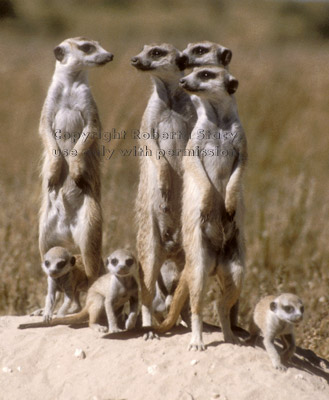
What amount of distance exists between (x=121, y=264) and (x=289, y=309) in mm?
1142

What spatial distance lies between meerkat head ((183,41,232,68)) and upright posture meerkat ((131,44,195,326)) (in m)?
0.08

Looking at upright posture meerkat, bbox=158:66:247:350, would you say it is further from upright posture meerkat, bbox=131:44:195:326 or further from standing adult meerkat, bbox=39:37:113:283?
standing adult meerkat, bbox=39:37:113:283

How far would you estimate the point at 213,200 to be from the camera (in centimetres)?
439

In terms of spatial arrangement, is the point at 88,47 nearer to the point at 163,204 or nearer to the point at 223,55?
the point at 223,55

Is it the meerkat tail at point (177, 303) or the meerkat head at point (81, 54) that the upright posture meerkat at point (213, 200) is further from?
the meerkat head at point (81, 54)

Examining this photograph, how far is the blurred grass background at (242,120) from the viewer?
6.41 meters

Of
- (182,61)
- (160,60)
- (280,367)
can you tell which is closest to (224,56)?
(182,61)

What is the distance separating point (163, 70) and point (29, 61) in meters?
11.4

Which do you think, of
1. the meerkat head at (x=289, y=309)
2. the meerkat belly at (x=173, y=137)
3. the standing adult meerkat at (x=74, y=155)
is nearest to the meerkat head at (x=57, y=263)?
the standing adult meerkat at (x=74, y=155)

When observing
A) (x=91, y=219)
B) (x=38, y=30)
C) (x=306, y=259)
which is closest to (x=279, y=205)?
(x=306, y=259)

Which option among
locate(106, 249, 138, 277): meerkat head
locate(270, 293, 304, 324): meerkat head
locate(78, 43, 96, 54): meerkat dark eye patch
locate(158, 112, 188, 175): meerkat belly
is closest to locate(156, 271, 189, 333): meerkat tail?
locate(106, 249, 138, 277): meerkat head

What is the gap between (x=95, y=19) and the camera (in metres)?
24.5

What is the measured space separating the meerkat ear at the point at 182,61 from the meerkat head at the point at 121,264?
1.37m

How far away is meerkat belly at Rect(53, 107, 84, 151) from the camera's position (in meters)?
4.97
